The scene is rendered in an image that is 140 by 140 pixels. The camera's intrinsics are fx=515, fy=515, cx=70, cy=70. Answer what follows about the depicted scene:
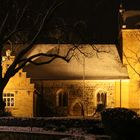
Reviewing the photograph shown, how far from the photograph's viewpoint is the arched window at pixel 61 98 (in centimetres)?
4750

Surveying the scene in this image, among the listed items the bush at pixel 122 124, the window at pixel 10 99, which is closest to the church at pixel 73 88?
the window at pixel 10 99

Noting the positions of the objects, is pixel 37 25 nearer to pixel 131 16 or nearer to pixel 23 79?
pixel 23 79

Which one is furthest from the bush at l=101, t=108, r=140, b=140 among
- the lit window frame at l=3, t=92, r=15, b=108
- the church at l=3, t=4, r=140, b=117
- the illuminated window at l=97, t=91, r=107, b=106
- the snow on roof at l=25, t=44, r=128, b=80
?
the illuminated window at l=97, t=91, r=107, b=106

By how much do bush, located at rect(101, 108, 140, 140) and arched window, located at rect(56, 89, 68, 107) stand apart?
2636cm

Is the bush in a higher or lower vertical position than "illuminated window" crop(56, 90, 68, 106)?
higher

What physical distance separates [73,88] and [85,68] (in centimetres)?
243

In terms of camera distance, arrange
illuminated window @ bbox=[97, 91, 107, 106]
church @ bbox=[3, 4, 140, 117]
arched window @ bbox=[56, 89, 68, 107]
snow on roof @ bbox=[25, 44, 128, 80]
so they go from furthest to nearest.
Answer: illuminated window @ bbox=[97, 91, 107, 106], arched window @ bbox=[56, 89, 68, 107], snow on roof @ bbox=[25, 44, 128, 80], church @ bbox=[3, 4, 140, 117]

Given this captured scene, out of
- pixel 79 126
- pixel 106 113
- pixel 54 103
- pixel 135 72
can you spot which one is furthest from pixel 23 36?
pixel 106 113

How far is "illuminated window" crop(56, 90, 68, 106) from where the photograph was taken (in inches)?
1870

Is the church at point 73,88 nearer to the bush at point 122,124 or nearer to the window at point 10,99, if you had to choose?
the window at point 10,99

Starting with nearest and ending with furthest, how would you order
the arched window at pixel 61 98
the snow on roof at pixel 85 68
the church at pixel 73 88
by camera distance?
the church at pixel 73 88 → the snow on roof at pixel 85 68 → the arched window at pixel 61 98

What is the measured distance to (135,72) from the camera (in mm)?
50500

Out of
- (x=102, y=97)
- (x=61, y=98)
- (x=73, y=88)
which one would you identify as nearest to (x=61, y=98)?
(x=61, y=98)

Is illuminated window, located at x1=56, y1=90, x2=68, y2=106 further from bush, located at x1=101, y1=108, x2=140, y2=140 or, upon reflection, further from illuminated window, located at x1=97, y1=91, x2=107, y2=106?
bush, located at x1=101, y1=108, x2=140, y2=140
